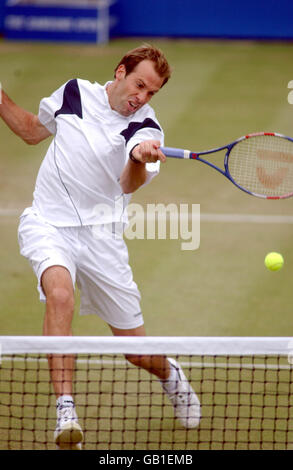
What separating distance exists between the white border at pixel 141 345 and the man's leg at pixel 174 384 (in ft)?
3.35

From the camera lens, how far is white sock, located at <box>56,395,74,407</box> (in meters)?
4.93

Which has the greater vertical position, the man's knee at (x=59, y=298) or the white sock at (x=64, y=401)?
the man's knee at (x=59, y=298)

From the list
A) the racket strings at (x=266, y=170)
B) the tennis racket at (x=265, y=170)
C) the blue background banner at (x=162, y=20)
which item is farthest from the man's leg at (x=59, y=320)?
the blue background banner at (x=162, y=20)

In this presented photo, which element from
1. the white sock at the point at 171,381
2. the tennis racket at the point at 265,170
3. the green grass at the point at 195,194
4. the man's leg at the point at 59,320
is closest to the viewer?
the man's leg at the point at 59,320

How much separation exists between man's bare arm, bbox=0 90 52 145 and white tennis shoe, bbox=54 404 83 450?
2167mm

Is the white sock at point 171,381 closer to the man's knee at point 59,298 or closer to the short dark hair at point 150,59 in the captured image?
the man's knee at point 59,298

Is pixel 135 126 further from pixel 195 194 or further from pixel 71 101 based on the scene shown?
pixel 195 194

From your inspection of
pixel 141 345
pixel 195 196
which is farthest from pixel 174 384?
pixel 195 196

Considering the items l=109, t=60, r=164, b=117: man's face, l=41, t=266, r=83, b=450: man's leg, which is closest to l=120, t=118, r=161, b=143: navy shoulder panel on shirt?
l=109, t=60, r=164, b=117: man's face

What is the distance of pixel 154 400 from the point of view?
6238 millimetres

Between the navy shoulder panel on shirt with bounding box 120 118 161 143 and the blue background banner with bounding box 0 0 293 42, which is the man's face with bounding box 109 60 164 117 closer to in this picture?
the navy shoulder panel on shirt with bounding box 120 118 161 143

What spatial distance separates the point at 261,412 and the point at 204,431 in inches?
19.9

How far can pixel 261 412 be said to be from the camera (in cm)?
594

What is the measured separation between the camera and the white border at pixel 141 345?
4645 millimetres
